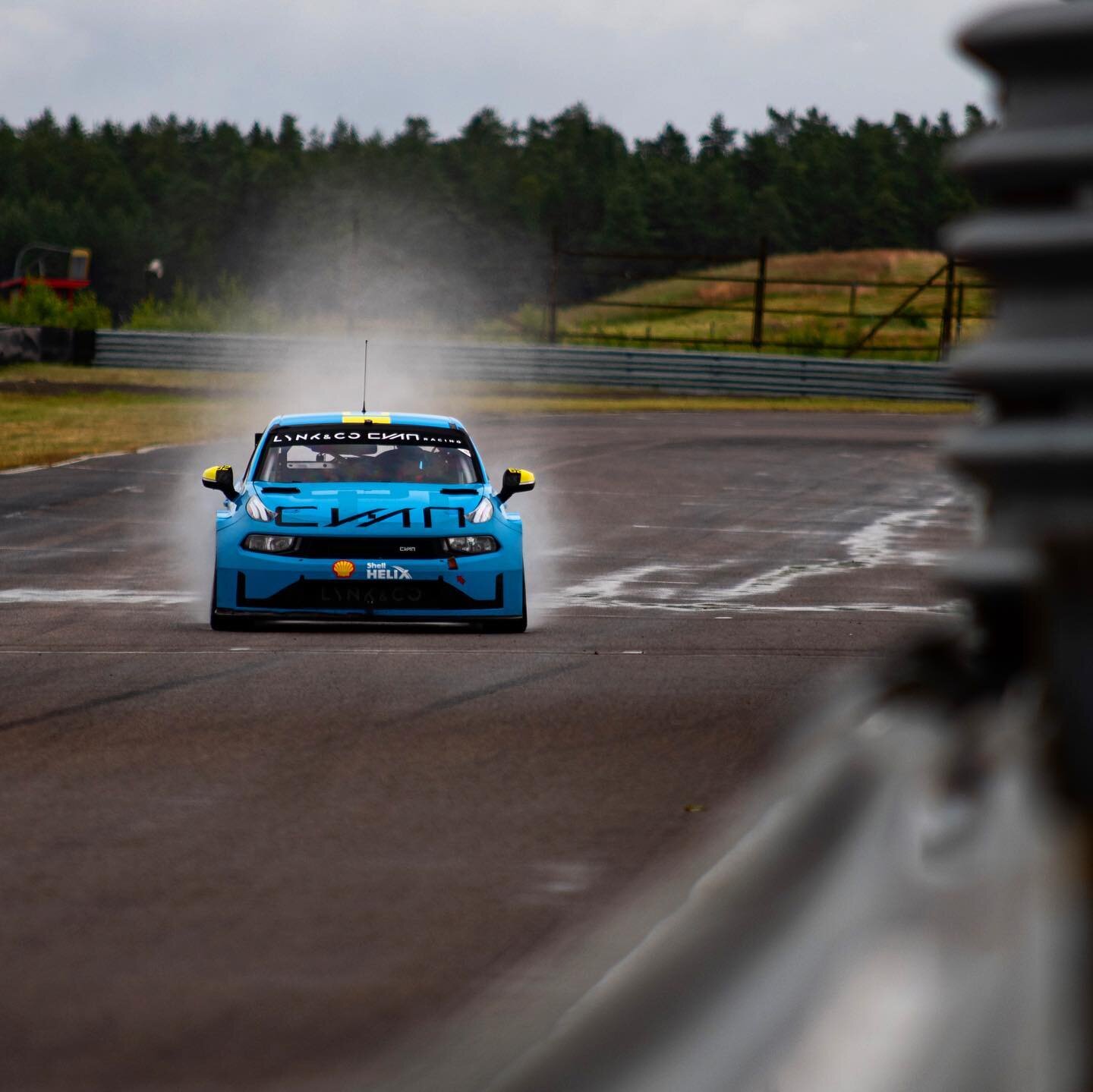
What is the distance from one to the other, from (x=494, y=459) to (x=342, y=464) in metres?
14.5

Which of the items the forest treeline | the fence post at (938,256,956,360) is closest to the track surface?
the fence post at (938,256,956,360)

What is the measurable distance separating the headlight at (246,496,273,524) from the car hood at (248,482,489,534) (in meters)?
0.03

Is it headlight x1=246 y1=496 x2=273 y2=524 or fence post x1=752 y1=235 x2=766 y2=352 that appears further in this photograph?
fence post x1=752 y1=235 x2=766 y2=352

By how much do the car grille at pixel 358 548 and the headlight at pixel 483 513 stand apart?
41 centimetres

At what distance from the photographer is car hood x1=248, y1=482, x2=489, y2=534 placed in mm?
12180

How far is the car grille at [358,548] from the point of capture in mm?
12070

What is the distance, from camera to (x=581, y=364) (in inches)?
1948

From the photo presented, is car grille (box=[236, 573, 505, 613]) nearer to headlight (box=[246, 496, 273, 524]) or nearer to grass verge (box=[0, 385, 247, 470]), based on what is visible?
headlight (box=[246, 496, 273, 524])

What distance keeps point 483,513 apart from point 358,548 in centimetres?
91

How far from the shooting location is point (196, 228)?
185125 mm

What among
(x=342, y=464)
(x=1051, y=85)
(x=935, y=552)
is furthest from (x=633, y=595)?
(x=1051, y=85)

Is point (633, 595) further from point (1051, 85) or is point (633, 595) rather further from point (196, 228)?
point (196, 228)

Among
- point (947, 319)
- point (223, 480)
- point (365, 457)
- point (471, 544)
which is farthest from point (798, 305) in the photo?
point (471, 544)

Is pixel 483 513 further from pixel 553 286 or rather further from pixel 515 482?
pixel 553 286
